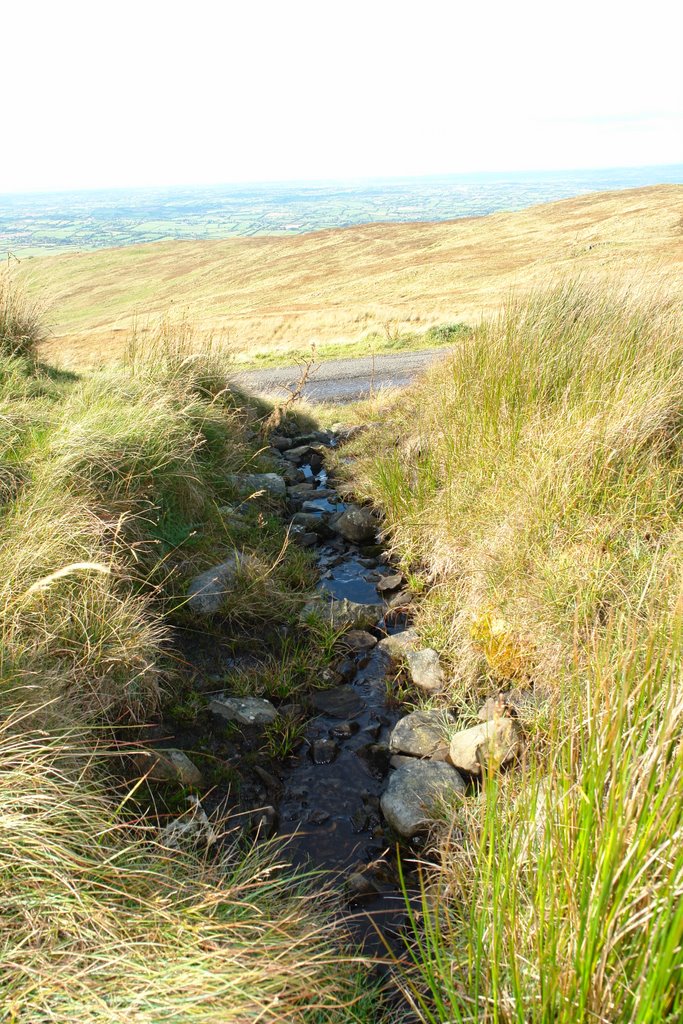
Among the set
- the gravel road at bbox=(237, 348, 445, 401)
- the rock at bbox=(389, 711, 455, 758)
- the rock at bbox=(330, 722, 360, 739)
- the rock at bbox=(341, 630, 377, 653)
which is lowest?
the rock at bbox=(330, 722, 360, 739)

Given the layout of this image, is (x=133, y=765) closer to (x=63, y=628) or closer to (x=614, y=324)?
(x=63, y=628)

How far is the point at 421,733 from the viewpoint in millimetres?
3855

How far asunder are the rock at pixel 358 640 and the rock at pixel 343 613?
0.07m

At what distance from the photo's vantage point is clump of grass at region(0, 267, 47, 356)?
→ 7828 millimetres

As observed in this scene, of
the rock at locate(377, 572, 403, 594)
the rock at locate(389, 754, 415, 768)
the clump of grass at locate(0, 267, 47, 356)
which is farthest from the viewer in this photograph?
the clump of grass at locate(0, 267, 47, 356)

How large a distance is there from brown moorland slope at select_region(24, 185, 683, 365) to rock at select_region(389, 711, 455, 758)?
15.6 ft

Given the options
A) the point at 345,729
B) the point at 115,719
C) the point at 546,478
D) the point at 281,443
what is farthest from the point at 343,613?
the point at 281,443

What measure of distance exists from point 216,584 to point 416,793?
203cm

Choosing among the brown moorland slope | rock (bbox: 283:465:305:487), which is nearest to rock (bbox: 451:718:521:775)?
rock (bbox: 283:465:305:487)

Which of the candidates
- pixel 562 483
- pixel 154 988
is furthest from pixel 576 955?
→ pixel 562 483

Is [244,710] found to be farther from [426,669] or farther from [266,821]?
[426,669]

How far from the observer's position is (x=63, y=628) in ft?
10.9

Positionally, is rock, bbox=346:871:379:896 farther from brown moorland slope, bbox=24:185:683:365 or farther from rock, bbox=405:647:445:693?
brown moorland slope, bbox=24:185:683:365

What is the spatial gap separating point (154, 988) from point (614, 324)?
5.71 meters
